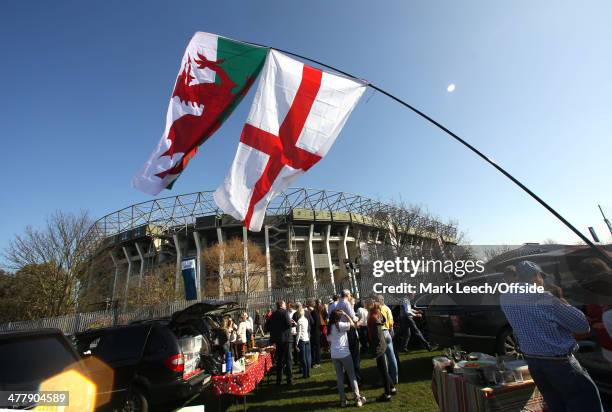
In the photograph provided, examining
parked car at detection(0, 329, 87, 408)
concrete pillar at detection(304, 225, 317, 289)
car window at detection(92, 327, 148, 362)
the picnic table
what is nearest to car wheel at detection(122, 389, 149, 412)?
car window at detection(92, 327, 148, 362)

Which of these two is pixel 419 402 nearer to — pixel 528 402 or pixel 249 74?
pixel 528 402

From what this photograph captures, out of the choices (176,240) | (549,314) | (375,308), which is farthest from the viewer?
(176,240)

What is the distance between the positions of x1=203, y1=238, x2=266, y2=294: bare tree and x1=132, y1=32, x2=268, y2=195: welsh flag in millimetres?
33951

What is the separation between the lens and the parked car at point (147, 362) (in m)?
Result: 5.95

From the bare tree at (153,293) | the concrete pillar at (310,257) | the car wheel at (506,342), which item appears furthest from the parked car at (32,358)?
the concrete pillar at (310,257)

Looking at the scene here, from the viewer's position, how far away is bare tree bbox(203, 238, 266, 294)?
128 ft

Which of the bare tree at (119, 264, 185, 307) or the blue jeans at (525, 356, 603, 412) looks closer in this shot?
the blue jeans at (525, 356, 603, 412)

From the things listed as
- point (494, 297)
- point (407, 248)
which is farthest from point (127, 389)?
point (407, 248)

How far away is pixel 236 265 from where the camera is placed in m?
40.2

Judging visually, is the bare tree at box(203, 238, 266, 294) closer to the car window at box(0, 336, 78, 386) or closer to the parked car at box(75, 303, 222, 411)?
the parked car at box(75, 303, 222, 411)

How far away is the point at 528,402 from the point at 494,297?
3783 mm

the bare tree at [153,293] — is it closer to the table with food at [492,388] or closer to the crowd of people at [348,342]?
the crowd of people at [348,342]

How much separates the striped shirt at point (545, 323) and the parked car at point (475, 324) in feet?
11.5

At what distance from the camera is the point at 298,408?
598 cm
